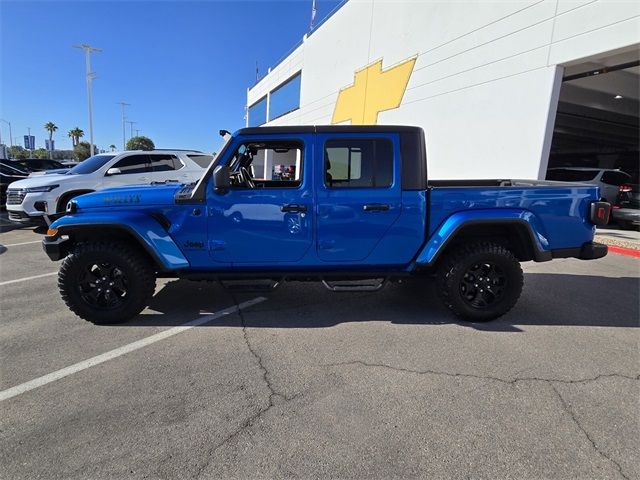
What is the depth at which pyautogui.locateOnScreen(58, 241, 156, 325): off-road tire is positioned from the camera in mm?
3682

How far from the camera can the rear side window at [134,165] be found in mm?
8898

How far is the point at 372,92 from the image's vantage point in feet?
53.1

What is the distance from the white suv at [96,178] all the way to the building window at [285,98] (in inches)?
735

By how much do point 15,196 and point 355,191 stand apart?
8.66 meters

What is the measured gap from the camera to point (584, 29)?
7879 mm

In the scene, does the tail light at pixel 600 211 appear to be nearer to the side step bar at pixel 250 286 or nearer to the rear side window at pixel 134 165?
the side step bar at pixel 250 286

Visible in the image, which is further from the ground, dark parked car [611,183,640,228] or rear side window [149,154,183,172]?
rear side window [149,154,183,172]

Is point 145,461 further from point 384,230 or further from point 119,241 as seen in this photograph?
point 384,230

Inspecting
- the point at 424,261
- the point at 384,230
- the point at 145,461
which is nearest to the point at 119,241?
the point at 145,461

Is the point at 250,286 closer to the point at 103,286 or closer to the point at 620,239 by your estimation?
the point at 103,286

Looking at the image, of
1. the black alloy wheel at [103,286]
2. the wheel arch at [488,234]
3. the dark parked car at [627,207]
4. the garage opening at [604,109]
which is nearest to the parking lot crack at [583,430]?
the wheel arch at [488,234]

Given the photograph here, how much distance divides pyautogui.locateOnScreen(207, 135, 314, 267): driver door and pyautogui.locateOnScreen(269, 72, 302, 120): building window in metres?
24.3

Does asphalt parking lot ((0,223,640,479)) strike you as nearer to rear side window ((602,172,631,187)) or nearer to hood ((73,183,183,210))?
hood ((73,183,183,210))

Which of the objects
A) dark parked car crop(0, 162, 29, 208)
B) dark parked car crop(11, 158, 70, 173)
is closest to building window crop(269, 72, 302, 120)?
dark parked car crop(11, 158, 70, 173)
